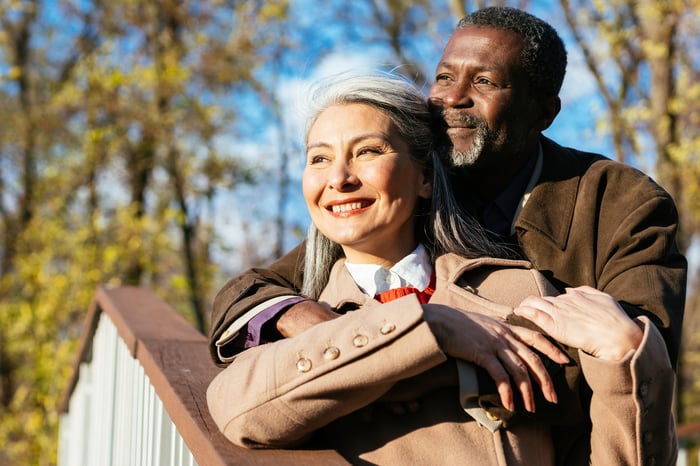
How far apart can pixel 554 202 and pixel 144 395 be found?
4.39 feet

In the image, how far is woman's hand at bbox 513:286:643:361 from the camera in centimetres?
176

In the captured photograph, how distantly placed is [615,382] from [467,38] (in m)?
1.36

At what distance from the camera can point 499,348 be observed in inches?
71.4

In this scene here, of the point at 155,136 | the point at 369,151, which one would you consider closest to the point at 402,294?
the point at 369,151

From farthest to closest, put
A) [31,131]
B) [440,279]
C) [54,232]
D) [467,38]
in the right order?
1. [31,131]
2. [54,232]
3. [467,38]
4. [440,279]

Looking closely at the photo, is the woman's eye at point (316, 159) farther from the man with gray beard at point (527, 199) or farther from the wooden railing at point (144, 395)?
the wooden railing at point (144, 395)

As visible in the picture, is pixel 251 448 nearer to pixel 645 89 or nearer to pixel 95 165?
pixel 645 89

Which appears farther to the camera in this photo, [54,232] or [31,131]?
[31,131]

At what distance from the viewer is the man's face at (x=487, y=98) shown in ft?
8.57

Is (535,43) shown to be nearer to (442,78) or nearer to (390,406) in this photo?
(442,78)

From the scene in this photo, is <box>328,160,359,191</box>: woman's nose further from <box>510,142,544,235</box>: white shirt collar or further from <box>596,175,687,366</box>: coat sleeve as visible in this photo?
<box>596,175,687,366</box>: coat sleeve

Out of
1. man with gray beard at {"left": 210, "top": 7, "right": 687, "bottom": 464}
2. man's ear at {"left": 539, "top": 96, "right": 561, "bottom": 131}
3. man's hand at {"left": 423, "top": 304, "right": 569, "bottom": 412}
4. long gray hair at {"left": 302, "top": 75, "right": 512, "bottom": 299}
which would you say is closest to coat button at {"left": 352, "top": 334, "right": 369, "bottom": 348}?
man's hand at {"left": 423, "top": 304, "right": 569, "bottom": 412}

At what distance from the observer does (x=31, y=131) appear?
13234 millimetres

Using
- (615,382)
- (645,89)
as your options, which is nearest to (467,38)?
(615,382)
